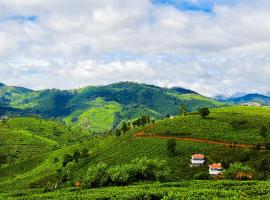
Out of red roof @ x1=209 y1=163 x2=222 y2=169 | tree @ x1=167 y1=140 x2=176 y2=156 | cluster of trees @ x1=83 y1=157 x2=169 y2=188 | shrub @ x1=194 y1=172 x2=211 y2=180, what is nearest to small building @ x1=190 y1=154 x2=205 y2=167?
red roof @ x1=209 y1=163 x2=222 y2=169

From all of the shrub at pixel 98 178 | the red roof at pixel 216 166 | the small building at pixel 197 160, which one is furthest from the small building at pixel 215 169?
the shrub at pixel 98 178

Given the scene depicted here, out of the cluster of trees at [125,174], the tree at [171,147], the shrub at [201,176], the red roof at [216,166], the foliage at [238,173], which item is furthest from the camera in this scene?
the tree at [171,147]

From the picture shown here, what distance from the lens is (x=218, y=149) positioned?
186750 mm

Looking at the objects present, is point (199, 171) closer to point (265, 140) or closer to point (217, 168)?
point (217, 168)

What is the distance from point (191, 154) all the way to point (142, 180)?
46257 mm

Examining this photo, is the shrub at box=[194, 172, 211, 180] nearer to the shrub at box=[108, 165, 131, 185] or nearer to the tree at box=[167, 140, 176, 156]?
the shrub at box=[108, 165, 131, 185]

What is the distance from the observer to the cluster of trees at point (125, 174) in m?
141

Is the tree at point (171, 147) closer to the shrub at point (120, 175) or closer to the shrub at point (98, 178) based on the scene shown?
the shrub at point (120, 175)

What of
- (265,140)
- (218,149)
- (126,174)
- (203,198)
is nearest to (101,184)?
(126,174)

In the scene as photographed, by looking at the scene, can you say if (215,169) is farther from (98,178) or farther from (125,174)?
(98,178)

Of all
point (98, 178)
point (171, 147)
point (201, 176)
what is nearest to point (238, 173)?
point (201, 176)

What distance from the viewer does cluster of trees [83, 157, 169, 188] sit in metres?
141

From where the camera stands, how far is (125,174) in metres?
141

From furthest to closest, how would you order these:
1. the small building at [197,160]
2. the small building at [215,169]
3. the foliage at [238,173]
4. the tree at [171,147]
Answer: the tree at [171,147] → the small building at [197,160] → the small building at [215,169] → the foliage at [238,173]
